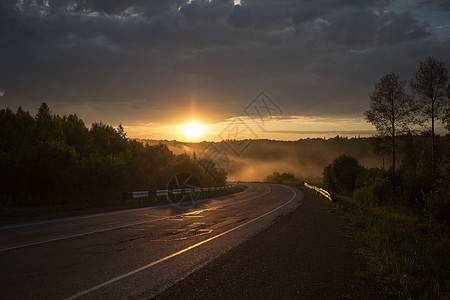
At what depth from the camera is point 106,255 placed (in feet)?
23.8

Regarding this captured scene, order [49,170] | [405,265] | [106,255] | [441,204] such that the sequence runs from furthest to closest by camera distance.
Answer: [49,170]
[441,204]
[106,255]
[405,265]

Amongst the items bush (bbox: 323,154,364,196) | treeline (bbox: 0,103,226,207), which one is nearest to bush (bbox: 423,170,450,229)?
treeline (bbox: 0,103,226,207)

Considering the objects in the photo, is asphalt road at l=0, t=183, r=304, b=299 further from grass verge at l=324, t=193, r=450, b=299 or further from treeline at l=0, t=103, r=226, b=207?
treeline at l=0, t=103, r=226, b=207

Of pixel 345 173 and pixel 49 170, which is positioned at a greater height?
pixel 49 170

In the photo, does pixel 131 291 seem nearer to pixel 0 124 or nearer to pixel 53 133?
pixel 53 133

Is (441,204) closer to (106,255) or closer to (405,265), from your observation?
(405,265)

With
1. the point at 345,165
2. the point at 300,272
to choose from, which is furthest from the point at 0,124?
the point at 345,165

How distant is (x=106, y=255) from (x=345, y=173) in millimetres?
31662

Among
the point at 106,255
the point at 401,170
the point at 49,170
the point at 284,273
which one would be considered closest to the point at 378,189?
the point at 401,170

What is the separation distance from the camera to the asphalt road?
5066 mm

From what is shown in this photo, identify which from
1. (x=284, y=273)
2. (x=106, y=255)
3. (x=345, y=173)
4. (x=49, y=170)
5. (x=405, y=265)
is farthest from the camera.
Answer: (x=345, y=173)

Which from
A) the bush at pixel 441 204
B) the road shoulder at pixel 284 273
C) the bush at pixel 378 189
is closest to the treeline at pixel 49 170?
the road shoulder at pixel 284 273

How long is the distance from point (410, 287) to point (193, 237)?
6.25 m

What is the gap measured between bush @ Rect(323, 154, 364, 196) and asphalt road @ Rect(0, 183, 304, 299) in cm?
2475
